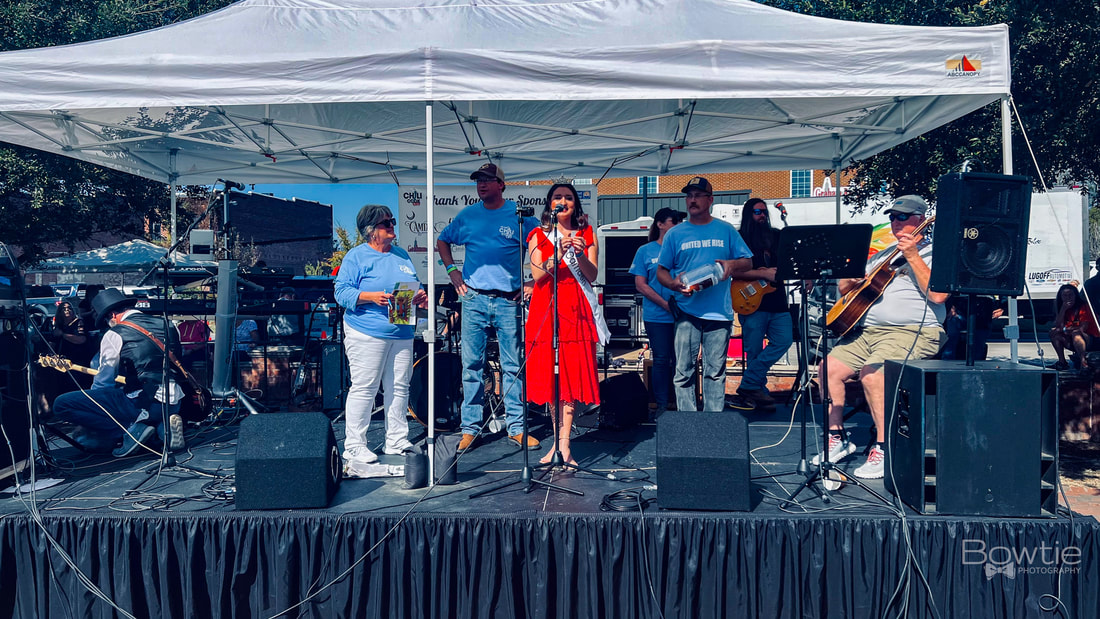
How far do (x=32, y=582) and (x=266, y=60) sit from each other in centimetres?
280

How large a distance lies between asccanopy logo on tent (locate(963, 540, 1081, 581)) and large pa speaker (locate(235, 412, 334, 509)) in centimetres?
301

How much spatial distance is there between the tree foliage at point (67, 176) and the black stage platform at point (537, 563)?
10.1 meters

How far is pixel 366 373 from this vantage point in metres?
4.39

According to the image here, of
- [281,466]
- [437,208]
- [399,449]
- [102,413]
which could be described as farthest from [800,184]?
[281,466]

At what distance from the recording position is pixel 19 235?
1206 centimetres

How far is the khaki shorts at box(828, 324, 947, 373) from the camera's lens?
4.22m

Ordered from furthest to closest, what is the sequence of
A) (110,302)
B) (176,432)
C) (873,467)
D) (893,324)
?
(110,302)
(176,432)
(893,324)
(873,467)

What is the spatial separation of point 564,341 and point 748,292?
2355mm

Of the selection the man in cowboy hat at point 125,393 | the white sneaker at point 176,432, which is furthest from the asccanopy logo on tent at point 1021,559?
the white sneaker at point 176,432

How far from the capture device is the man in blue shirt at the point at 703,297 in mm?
4586

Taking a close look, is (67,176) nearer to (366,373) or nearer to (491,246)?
(491,246)

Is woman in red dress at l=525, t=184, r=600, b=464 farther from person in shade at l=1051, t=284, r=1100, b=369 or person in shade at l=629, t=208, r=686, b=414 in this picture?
person in shade at l=1051, t=284, r=1100, b=369

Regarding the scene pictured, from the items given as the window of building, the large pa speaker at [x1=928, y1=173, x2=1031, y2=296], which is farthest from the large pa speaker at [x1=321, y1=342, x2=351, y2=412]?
the window of building

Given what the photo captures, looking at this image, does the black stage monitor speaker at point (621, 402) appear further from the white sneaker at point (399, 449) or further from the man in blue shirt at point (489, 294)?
the white sneaker at point (399, 449)
